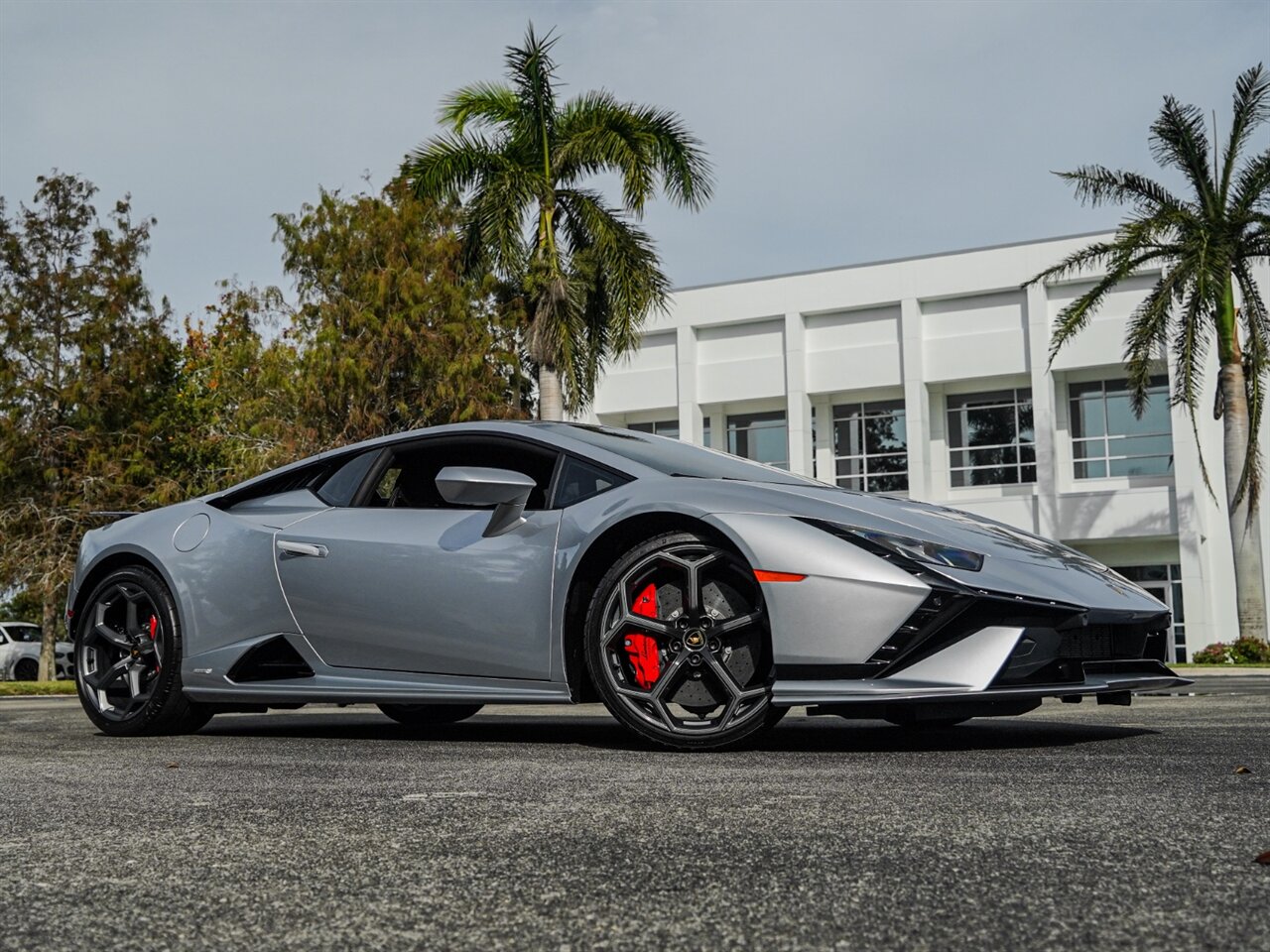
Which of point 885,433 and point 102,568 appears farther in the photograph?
point 885,433

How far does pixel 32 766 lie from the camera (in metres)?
4.24

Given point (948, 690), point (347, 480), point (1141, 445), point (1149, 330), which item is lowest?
point (948, 690)

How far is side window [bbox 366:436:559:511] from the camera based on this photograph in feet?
16.9

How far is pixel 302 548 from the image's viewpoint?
525 centimetres

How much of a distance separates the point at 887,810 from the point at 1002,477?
3444cm

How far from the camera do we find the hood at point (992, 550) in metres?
4.21

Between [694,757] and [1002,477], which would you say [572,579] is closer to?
[694,757]

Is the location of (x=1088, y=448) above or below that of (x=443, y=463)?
above

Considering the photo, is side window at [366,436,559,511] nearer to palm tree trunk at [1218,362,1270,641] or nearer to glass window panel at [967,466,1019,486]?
palm tree trunk at [1218,362,1270,641]

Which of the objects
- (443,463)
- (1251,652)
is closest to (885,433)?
(1251,652)

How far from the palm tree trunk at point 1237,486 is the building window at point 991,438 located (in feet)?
35.6

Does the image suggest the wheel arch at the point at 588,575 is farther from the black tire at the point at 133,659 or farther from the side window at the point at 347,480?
the black tire at the point at 133,659

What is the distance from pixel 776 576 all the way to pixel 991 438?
109 feet

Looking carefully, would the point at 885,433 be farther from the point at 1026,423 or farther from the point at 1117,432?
the point at 1117,432
